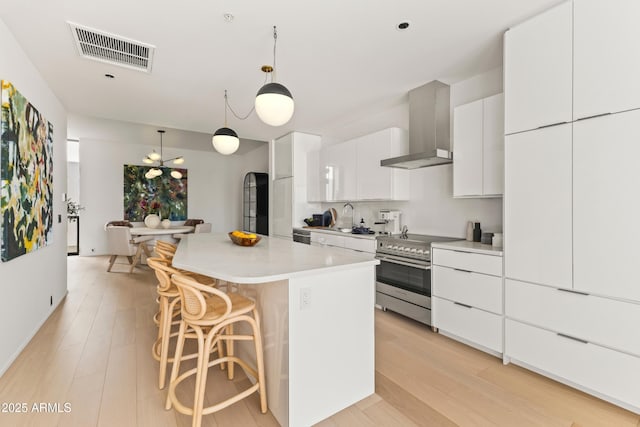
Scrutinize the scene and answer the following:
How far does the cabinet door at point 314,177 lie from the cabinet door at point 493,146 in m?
2.58

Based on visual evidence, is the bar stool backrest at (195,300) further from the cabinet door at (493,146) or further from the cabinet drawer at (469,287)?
the cabinet door at (493,146)

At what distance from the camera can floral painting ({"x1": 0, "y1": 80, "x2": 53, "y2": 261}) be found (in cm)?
211

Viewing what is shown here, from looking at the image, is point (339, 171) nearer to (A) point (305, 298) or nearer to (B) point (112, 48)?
(B) point (112, 48)

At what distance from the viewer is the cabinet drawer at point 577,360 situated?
5.73 feet

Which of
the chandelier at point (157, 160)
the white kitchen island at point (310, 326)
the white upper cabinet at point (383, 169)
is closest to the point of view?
the white kitchen island at point (310, 326)

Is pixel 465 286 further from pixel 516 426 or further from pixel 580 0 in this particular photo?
pixel 580 0

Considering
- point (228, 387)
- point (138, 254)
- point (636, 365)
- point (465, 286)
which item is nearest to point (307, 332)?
point (228, 387)

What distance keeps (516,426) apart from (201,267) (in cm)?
196

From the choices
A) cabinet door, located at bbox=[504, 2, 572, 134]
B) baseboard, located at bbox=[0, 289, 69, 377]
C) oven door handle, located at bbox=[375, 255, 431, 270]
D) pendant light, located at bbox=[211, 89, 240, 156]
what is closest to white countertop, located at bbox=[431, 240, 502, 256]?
oven door handle, located at bbox=[375, 255, 431, 270]

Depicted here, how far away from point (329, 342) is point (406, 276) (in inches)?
67.2

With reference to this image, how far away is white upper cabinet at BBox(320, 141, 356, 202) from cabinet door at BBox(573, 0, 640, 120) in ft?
8.40

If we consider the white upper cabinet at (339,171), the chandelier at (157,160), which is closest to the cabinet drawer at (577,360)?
the white upper cabinet at (339,171)

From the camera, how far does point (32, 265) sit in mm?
2705

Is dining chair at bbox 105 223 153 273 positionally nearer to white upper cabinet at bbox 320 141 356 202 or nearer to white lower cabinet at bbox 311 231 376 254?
white lower cabinet at bbox 311 231 376 254
